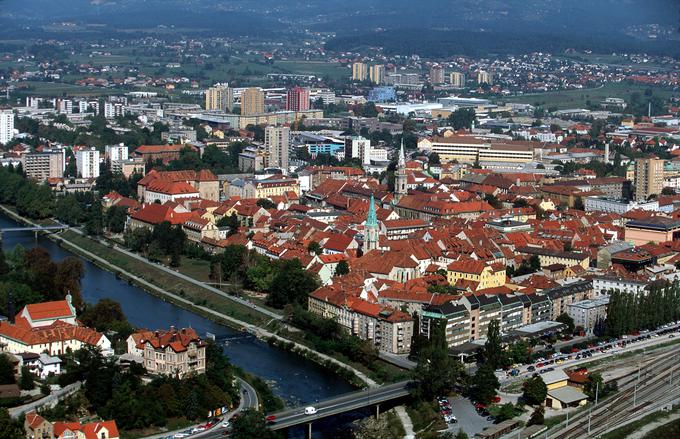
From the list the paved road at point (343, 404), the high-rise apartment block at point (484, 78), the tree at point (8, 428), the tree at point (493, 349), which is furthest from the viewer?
the high-rise apartment block at point (484, 78)

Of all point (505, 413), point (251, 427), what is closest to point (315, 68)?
point (505, 413)

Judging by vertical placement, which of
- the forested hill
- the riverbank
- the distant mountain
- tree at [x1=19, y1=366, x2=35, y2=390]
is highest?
the distant mountain

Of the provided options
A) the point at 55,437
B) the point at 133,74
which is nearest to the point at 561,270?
the point at 55,437

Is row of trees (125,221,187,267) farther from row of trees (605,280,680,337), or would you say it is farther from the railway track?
the railway track

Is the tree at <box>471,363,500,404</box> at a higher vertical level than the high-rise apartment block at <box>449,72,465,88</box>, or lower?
lower

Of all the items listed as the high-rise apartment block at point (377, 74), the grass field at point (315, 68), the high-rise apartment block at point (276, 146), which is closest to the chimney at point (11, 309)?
the high-rise apartment block at point (276, 146)

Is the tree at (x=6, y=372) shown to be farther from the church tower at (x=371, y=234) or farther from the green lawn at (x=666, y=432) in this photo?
the church tower at (x=371, y=234)

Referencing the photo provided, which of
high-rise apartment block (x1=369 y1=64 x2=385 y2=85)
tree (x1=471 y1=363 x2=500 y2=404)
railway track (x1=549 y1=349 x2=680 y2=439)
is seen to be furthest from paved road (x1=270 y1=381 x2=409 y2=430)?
high-rise apartment block (x1=369 y1=64 x2=385 y2=85)
